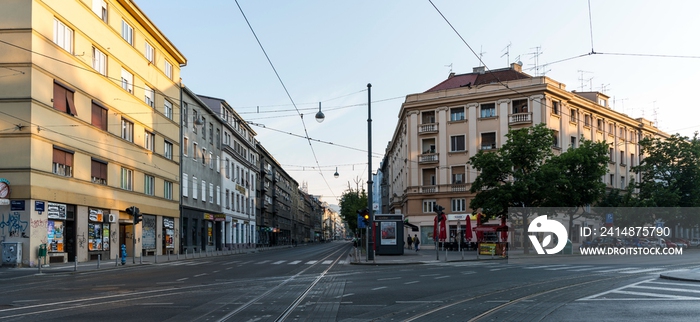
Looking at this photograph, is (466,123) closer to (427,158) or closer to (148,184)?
(427,158)

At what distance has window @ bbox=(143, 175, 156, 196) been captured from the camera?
46.5 m

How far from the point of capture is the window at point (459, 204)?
204ft

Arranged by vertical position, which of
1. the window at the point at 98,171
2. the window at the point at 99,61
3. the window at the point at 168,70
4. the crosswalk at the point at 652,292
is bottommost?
the crosswalk at the point at 652,292

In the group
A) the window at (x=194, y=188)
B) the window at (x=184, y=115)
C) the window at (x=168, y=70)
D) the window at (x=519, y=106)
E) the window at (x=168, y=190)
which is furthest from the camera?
the window at (x=519, y=106)

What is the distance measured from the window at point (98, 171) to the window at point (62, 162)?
269 centimetres

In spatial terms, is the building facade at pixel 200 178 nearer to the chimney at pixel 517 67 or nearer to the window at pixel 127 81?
the window at pixel 127 81

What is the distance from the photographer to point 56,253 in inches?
1316

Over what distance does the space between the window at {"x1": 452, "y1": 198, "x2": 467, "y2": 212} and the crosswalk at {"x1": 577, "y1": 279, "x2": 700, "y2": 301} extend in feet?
142

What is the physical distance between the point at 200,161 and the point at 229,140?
1245cm

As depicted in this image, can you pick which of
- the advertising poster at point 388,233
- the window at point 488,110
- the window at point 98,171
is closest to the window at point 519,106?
the window at point 488,110

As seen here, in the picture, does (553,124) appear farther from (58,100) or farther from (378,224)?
(58,100)

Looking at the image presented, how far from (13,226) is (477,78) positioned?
1825 inches

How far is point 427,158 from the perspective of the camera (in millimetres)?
63750

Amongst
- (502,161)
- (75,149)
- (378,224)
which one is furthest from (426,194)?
(75,149)
